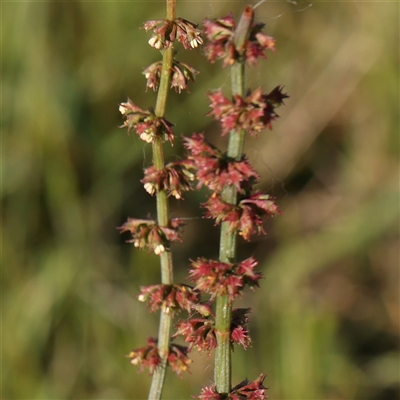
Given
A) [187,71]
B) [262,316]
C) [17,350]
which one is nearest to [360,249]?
[262,316]

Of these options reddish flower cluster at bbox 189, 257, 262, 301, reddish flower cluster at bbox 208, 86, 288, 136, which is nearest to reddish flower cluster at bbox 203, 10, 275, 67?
reddish flower cluster at bbox 208, 86, 288, 136

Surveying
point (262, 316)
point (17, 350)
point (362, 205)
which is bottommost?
point (17, 350)

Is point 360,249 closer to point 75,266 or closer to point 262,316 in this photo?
point 262,316

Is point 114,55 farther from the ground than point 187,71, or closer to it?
farther from the ground

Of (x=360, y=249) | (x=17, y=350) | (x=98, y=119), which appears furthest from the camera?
(x=360, y=249)

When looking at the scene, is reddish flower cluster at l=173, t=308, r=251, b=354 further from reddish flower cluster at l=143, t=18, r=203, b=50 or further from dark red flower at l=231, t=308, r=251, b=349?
reddish flower cluster at l=143, t=18, r=203, b=50

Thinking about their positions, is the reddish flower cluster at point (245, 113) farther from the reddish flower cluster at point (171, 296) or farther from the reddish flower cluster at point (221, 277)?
the reddish flower cluster at point (171, 296)

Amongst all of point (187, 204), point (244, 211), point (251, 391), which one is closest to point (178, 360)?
point (251, 391)
